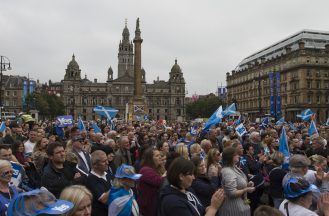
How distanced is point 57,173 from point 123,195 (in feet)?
5.50

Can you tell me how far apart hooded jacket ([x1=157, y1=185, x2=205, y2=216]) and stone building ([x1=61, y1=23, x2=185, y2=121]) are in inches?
5580

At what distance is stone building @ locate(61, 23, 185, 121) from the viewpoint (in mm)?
148625

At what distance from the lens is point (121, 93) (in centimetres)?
15025

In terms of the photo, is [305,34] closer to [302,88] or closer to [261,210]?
[302,88]

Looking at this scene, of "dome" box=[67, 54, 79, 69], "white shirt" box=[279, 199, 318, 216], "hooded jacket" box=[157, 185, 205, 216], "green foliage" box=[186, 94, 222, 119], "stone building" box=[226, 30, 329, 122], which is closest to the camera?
"white shirt" box=[279, 199, 318, 216]

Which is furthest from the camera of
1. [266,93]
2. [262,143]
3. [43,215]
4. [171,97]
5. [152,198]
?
[171,97]

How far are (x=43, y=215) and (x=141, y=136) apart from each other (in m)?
11.5

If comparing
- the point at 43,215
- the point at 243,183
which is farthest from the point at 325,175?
the point at 43,215

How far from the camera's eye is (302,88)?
7456cm

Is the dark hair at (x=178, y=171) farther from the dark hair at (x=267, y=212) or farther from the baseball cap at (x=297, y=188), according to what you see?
the dark hair at (x=267, y=212)

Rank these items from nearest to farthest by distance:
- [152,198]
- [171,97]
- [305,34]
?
[152,198] < [305,34] < [171,97]

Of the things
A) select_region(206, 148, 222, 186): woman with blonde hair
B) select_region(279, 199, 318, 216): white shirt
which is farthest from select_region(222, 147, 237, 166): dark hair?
select_region(279, 199, 318, 216): white shirt

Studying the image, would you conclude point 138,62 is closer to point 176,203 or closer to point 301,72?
point 301,72

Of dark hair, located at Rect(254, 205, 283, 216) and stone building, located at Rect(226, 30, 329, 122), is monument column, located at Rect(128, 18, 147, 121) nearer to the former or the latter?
stone building, located at Rect(226, 30, 329, 122)
